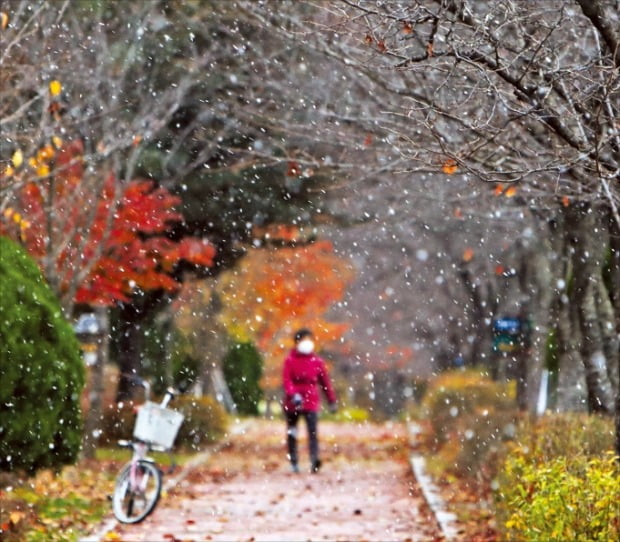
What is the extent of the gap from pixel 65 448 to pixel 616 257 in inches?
241

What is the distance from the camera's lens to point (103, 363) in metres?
20.3

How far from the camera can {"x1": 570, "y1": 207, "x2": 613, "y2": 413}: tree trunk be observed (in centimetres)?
1267

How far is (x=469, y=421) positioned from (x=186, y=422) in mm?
8721

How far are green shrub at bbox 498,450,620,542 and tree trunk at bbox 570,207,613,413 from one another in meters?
4.64

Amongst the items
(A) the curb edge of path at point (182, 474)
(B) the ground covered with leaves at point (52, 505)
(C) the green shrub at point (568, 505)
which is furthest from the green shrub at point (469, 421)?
(C) the green shrub at point (568, 505)

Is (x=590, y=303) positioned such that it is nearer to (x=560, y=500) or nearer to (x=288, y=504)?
(x=288, y=504)

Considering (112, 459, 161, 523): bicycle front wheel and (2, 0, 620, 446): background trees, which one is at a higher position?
(2, 0, 620, 446): background trees

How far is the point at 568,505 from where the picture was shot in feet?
24.2

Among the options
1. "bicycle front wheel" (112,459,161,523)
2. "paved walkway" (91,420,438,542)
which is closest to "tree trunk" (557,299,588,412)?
"paved walkway" (91,420,438,542)

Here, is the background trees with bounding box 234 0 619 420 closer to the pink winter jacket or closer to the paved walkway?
the pink winter jacket

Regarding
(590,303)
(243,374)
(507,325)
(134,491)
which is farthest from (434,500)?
(243,374)

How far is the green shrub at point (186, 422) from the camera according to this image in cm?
2273

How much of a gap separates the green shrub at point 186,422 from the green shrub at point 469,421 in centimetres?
460

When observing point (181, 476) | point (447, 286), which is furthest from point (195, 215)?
point (447, 286)
